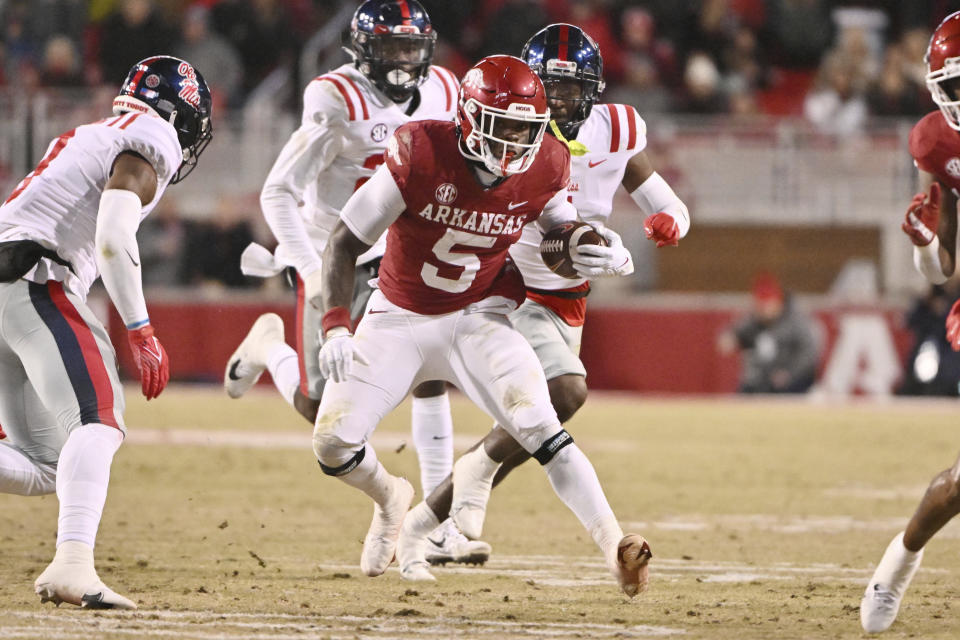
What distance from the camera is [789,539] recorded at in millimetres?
6781

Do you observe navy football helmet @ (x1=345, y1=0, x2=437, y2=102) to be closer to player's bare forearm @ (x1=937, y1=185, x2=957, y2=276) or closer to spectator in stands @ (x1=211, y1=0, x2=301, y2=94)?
player's bare forearm @ (x1=937, y1=185, x2=957, y2=276)

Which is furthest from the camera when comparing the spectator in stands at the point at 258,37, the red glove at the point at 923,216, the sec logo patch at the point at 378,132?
the spectator in stands at the point at 258,37

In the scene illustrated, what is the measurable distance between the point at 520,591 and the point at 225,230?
369 inches

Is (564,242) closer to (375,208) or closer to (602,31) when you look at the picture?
(375,208)

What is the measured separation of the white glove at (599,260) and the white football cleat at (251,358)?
2.39 m

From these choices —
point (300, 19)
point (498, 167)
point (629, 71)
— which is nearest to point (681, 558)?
point (498, 167)

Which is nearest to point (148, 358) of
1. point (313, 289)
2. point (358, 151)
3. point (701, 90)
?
point (313, 289)

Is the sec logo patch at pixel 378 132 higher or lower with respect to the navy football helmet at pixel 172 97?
lower

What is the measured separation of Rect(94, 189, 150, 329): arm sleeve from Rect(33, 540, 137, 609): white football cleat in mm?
753

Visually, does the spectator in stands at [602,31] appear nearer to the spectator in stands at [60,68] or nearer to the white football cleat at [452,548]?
the spectator in stands at [60,68]

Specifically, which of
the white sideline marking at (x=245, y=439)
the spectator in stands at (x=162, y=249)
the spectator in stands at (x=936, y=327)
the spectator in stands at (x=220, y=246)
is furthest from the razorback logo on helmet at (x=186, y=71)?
the spectator in stands at (x=162, y=249)

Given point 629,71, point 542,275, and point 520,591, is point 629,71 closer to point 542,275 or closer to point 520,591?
point 542,275

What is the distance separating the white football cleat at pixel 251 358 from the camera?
7.18 meters

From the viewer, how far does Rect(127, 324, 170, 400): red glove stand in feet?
16.1
